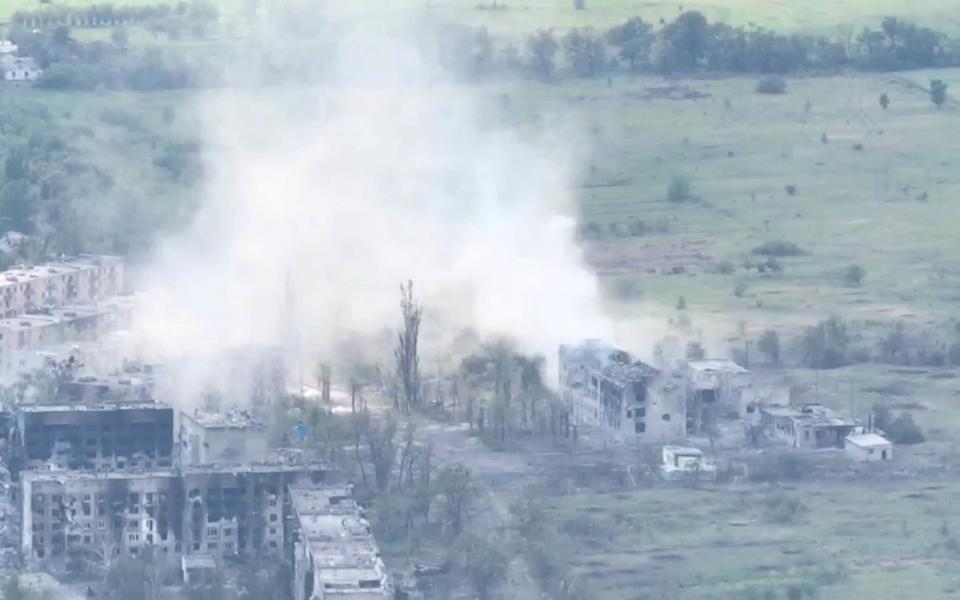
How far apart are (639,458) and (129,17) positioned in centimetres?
3672

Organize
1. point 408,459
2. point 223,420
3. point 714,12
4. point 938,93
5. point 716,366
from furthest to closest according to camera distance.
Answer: point 714,12, point 938,93, point 716,366, point 408,459, point 223,420

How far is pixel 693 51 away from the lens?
60938mm

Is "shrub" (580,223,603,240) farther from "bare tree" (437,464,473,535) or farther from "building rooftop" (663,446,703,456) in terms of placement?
"bare tree" (437,464,473,535)

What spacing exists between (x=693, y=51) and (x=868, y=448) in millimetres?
29354

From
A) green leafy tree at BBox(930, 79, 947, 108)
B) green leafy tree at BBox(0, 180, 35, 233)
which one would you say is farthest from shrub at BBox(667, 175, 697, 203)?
green leafy tree at BBox(930, 79, 947, 108)

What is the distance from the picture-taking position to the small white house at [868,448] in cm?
3219

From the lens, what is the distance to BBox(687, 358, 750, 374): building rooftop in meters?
34.2

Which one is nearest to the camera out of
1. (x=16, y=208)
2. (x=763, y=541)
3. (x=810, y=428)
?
(x=763, y=541)

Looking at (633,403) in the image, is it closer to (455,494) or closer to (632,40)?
(455,494)

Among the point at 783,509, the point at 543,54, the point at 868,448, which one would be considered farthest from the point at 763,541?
the point at 543,54

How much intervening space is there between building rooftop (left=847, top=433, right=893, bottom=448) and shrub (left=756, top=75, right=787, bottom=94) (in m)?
26.5

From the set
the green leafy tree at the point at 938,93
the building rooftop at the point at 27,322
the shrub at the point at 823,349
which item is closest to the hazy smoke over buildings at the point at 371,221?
the building rooftop at the point at 27,322

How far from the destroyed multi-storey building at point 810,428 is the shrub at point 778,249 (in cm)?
1136

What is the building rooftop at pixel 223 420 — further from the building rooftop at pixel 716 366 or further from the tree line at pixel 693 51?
the tree line at pixel 693 51
